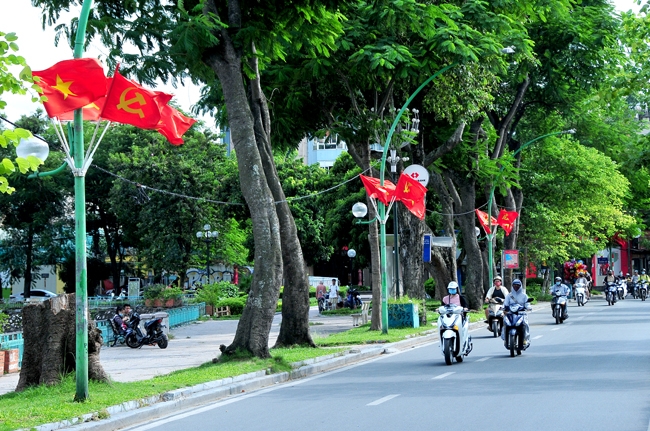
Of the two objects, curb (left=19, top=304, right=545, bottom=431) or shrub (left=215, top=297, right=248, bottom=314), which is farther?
shrub (left=215, top=297, right=248, bottom=314)

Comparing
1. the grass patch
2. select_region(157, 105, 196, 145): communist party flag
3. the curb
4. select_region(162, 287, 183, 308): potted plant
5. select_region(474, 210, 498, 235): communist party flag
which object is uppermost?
select_region(474, 210, 498, 235): communist party flag

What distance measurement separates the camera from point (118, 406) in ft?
39.0

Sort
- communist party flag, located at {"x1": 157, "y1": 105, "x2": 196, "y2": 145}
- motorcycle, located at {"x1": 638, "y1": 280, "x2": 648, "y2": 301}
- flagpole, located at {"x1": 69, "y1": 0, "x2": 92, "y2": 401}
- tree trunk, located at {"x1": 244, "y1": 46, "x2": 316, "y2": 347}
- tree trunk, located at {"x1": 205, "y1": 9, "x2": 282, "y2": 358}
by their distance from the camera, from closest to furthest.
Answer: flagpole, located at {"x1": 69, "y1": 0, "x2": 92, "y2": 401} < communist party flag, located at {"x1": 157, "y1": 105, "x2": 196, "y2": 145} < tree trunk, located at {"x1": 205, "y1": 9, "x2": 282, "y2": 358} < tree trunk, located at {"x1": 244, "y1": 46, "x2": 316, "y2": 347} < motorcycle, located at {"x1": 638, "y1": 280, "x2": 648, "y2": 301}

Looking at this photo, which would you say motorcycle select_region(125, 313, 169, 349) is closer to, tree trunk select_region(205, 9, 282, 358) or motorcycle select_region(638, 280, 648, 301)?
tree trunk select_region(205, 9, 282, 358)

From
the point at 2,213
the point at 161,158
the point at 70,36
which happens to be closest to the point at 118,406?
the point at 70,36

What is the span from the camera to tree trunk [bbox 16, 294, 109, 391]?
14.1m

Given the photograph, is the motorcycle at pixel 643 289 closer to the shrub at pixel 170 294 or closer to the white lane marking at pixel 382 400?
the shrub at pixel 170 294

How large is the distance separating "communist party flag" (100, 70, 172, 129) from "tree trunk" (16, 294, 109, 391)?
3.34m

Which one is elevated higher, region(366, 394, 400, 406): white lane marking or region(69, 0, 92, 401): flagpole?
region(69, 0, 92, 401): flagpole

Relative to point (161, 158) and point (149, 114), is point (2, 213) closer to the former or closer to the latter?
point (161, 158)

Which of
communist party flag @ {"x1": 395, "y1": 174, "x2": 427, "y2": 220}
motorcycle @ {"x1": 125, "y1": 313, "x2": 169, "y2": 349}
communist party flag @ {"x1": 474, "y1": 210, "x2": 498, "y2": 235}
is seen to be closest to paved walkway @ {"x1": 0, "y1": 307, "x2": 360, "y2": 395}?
motorcycle @ {"x1": 125, "y1": 313, "x2": 169, "y2": 349}

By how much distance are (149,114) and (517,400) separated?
21.5ft

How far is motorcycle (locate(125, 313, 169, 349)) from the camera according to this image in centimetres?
2797

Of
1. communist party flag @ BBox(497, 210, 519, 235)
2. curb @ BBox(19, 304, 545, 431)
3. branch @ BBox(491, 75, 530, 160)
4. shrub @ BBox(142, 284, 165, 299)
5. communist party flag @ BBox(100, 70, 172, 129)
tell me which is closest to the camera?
curb @ BBox(19, 304, 545, 431)
